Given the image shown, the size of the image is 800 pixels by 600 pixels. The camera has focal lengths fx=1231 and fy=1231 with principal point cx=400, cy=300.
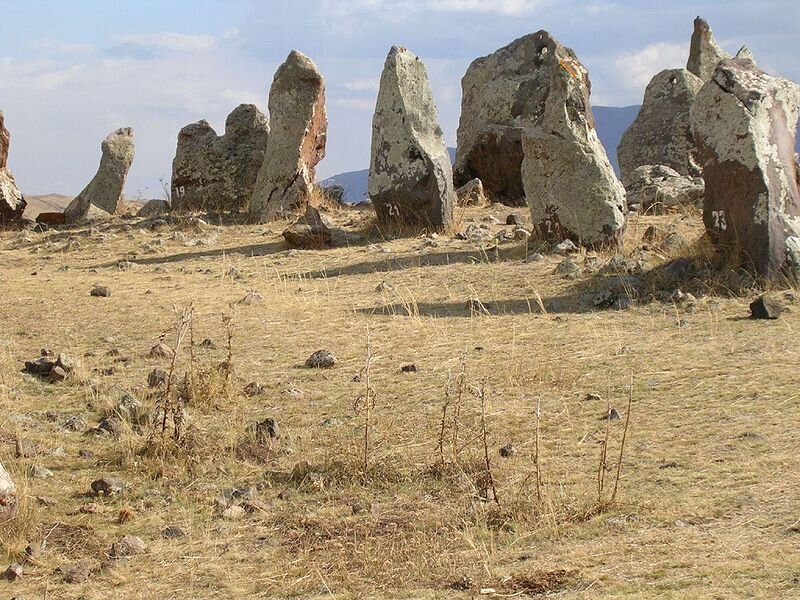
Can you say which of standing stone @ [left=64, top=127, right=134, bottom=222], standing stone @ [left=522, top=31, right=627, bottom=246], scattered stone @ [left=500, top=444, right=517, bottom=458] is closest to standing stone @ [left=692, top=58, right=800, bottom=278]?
standing stone @ [left=522, top=31, right=627, bottom=246]

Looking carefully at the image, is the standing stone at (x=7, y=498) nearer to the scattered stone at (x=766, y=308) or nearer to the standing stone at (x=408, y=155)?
the scattered stone at (x=766, y=308)

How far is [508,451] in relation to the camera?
20.4 ft

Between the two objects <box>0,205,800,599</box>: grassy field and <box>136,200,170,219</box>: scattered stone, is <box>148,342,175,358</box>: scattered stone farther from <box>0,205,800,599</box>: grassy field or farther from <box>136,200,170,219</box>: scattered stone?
<box>136,200,170,219</box>: scattered stone

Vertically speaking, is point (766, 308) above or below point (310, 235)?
below

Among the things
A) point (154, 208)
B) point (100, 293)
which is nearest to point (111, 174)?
point (154, 208)

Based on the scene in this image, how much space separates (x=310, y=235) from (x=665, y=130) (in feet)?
23.5

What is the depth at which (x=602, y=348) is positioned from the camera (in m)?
8.61

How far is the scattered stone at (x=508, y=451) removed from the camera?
6.18 metres

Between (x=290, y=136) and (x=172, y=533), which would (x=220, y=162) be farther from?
(x=172, y=533)

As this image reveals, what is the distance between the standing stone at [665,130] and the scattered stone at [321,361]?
11.7 metres

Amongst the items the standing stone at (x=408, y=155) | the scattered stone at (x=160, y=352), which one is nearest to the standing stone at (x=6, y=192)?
the standing stone at (x=408, y=155)

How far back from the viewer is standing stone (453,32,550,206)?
18.8 m

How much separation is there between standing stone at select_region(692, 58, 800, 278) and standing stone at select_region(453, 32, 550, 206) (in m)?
7.35

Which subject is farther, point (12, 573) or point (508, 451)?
point (508, 451)
